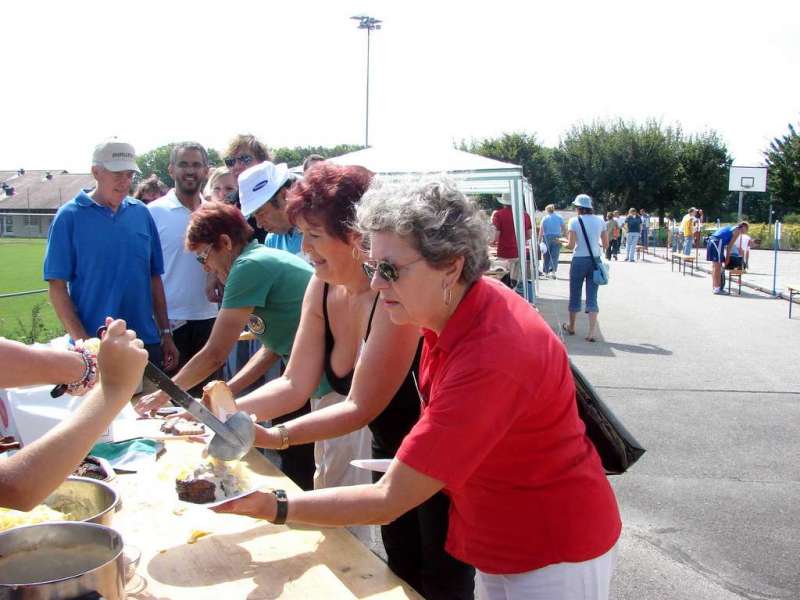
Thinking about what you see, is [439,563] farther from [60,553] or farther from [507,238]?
[507,238]

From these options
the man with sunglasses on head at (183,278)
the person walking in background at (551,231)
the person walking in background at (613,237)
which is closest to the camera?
the man with sunglasses on head at (183,278)

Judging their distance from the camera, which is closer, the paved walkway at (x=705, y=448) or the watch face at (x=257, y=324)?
the watch face at (x=257, y=324)

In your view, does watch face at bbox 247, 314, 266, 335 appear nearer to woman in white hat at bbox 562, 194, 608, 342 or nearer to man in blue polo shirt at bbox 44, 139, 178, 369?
man in blue polo shirt at bbox 44, 139, 178, 369

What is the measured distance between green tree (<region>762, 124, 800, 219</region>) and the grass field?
3369 centimetres

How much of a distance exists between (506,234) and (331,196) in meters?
10.5

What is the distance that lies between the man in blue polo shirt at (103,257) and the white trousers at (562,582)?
3.03 metres

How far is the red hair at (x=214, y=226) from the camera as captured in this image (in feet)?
9.96

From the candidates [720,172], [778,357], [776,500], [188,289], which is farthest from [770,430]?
[720,172]

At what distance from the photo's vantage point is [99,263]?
404 centimetres

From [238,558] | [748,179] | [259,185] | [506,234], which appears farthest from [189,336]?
[748,179]

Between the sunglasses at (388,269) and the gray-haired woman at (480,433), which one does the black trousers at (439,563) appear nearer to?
the gray-haired woman at (480,433)

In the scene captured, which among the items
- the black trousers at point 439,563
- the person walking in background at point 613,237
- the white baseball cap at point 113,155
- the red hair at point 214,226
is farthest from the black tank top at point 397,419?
the person walking in background at point 613,237

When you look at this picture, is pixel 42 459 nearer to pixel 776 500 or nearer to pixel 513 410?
pixel 513 410

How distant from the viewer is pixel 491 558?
1581 millimetres
